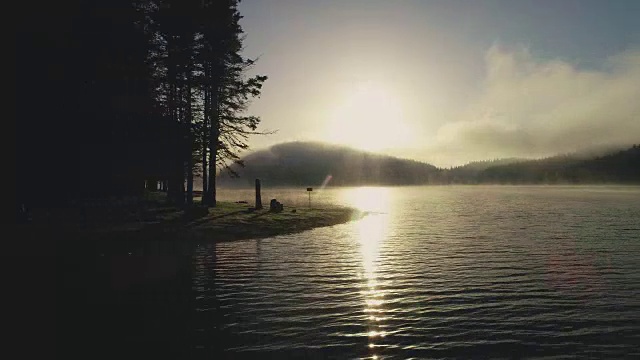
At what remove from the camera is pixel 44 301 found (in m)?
14.0

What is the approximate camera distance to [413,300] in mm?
14016

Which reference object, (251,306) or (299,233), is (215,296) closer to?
(251,306)

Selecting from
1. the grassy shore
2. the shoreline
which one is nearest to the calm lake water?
the shoreline

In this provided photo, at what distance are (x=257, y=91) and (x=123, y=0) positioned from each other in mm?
15437

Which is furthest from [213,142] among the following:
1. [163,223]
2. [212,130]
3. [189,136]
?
[163,223]

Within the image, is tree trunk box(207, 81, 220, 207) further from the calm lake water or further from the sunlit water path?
the calm lake water

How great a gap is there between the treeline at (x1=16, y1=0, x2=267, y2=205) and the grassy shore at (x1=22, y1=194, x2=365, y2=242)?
1557 millimetres

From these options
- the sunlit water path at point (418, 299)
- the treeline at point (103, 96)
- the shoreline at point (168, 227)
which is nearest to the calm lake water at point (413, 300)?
the sunlit water path at point (418, 299)

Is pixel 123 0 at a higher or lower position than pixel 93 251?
higher

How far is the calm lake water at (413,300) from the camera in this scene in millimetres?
10039

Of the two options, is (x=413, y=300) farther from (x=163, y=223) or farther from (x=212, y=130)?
(x=212, y=130)

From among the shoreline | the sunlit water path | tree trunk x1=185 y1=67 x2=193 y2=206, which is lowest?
the sunlit water path

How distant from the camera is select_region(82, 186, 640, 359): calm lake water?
1004 centimetres

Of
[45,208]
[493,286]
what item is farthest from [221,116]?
[493,286]
